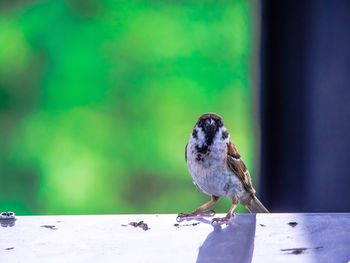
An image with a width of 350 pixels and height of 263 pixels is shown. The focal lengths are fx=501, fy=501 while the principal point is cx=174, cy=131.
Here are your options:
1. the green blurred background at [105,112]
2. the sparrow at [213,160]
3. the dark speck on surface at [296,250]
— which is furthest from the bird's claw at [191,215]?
the green blurred background at [105,112]

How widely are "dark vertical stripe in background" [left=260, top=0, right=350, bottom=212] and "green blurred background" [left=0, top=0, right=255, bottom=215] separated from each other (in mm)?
310

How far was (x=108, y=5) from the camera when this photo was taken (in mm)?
3639

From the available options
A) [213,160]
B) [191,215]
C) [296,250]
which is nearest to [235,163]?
[213,160]

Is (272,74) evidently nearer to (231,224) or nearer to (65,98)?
(65,98)

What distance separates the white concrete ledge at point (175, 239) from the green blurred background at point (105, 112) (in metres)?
1.57

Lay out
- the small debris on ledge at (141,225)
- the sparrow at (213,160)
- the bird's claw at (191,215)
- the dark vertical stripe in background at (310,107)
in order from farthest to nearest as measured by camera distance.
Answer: the dark vertical stripe in background at (310,107), the sparrow at (213,160), the bird's claw at (191,215), the small debris on ledge at (141,225)

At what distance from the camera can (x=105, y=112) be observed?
3.47 m

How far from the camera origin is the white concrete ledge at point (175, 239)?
1435 millimetres

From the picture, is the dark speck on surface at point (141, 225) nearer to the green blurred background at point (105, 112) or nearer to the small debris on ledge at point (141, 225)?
the small debris on ledge at point (141, 225)

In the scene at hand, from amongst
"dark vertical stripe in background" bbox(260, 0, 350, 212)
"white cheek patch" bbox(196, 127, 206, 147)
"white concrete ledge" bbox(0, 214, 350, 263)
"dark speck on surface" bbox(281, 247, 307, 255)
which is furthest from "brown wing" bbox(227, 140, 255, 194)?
"dark vertical stripe in background" bbox(260, 0, 350, 212)

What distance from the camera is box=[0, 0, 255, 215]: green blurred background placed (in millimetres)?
3445

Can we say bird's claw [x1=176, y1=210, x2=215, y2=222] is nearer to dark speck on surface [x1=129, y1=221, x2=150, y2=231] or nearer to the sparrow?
the sparrow

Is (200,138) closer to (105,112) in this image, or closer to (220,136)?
(220,136)

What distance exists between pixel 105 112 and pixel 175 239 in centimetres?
200
